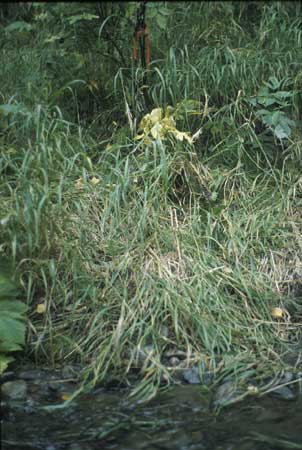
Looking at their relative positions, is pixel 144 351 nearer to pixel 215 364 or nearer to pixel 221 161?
pixel 215 364

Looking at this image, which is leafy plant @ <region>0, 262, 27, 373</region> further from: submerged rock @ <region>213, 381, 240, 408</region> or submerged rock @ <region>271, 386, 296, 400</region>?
submerged rock @ <region>271, 386, 296, 400</region>

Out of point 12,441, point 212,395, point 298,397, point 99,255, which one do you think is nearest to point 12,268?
point 99,255

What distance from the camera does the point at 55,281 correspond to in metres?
3.19

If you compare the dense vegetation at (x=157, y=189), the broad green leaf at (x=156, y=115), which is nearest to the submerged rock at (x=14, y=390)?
the dense vegetation at (x=157, y=189)

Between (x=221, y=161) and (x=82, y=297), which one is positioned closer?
(x=82, y=297)

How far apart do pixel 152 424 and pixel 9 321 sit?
2.33 feet

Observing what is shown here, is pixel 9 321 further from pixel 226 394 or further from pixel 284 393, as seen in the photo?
pixel 284 393

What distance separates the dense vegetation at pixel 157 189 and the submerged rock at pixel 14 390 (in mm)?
204

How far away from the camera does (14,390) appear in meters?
2.85

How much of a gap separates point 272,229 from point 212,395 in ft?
3.53

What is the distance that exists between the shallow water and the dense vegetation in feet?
0.47

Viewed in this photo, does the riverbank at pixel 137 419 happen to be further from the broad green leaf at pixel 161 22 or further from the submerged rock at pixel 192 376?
the broad green leaf at pixel 161 22

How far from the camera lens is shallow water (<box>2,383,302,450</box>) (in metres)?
2.55

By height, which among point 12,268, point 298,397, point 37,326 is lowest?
point 298,397
